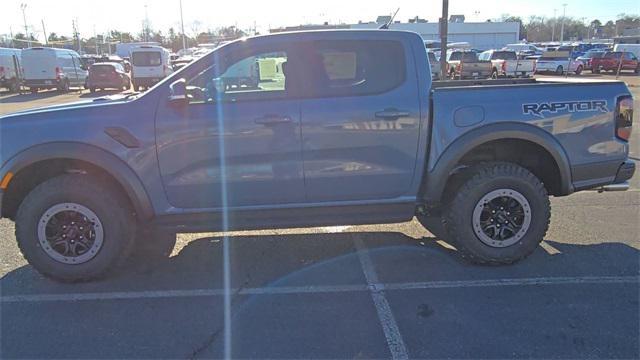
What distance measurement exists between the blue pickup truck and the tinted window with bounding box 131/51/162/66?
22342 millimetres

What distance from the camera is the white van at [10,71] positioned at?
86.4 feet

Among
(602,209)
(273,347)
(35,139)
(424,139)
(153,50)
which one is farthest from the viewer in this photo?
(153,50)

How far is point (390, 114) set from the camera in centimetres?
403

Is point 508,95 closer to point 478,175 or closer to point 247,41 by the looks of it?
point 478,175

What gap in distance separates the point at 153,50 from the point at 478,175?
2375cm

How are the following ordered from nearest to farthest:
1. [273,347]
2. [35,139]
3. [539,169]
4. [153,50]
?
1. [273,347]
2. [35,139]
3. [539,169]
4. [153,50]

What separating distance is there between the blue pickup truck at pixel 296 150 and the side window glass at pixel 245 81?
12 millimetres

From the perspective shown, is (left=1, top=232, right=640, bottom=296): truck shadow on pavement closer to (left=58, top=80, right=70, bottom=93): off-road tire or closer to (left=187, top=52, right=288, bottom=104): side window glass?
(left=187, top=52, right=288, bottom=104): side window glass

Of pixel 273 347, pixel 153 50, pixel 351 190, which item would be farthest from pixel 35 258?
pixel 153 50

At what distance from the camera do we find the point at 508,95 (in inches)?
164

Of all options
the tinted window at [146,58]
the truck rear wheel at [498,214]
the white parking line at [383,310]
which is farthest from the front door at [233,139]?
the tinted window at [146,58]

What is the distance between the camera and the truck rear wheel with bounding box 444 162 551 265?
4.21 metres

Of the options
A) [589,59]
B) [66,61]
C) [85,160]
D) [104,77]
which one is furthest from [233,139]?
[589,59]

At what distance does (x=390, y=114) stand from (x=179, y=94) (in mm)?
1696
